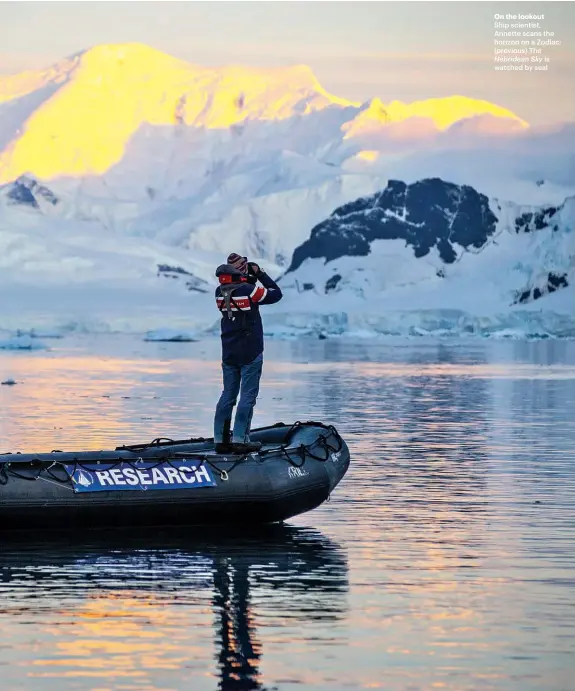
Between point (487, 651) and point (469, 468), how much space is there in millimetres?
9639

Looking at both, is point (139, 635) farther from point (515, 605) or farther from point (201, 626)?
point (515, 605)

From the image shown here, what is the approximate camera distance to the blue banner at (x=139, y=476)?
1285 centimetres

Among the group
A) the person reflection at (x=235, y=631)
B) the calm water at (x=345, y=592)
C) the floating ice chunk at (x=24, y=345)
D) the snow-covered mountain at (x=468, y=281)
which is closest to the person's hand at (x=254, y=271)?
the calm water at (x=345, y=592)

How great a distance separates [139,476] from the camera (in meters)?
12.9

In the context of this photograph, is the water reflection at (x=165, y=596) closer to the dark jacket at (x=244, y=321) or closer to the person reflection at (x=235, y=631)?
the person reflection at (x=235, y=631)

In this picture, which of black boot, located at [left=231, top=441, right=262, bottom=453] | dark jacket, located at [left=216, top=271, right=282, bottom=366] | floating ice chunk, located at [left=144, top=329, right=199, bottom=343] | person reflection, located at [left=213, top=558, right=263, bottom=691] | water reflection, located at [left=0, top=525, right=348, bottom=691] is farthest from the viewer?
floating ice chunk, located at [left=144, top=329, right=199, bottom=343]

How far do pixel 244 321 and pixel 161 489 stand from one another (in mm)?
2031

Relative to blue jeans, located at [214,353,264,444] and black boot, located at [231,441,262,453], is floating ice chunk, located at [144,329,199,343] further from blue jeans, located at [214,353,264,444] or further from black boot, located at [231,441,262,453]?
black boot, located at [231,441,262,453]

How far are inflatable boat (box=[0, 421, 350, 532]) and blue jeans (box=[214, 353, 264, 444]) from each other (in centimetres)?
78

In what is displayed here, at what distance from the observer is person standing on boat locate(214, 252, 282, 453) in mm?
14102

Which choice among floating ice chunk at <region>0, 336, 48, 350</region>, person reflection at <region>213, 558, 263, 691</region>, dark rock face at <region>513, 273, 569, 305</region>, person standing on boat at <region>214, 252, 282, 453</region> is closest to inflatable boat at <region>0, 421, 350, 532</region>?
person standing on boat at <region>214, 252, 282, 453</region>

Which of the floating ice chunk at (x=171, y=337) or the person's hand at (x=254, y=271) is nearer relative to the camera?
the person's hand at (x=254, y=271)

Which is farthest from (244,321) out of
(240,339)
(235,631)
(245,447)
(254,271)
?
(235,631)

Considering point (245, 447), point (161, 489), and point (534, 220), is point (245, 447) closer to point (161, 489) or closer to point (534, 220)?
point (161, 489)
